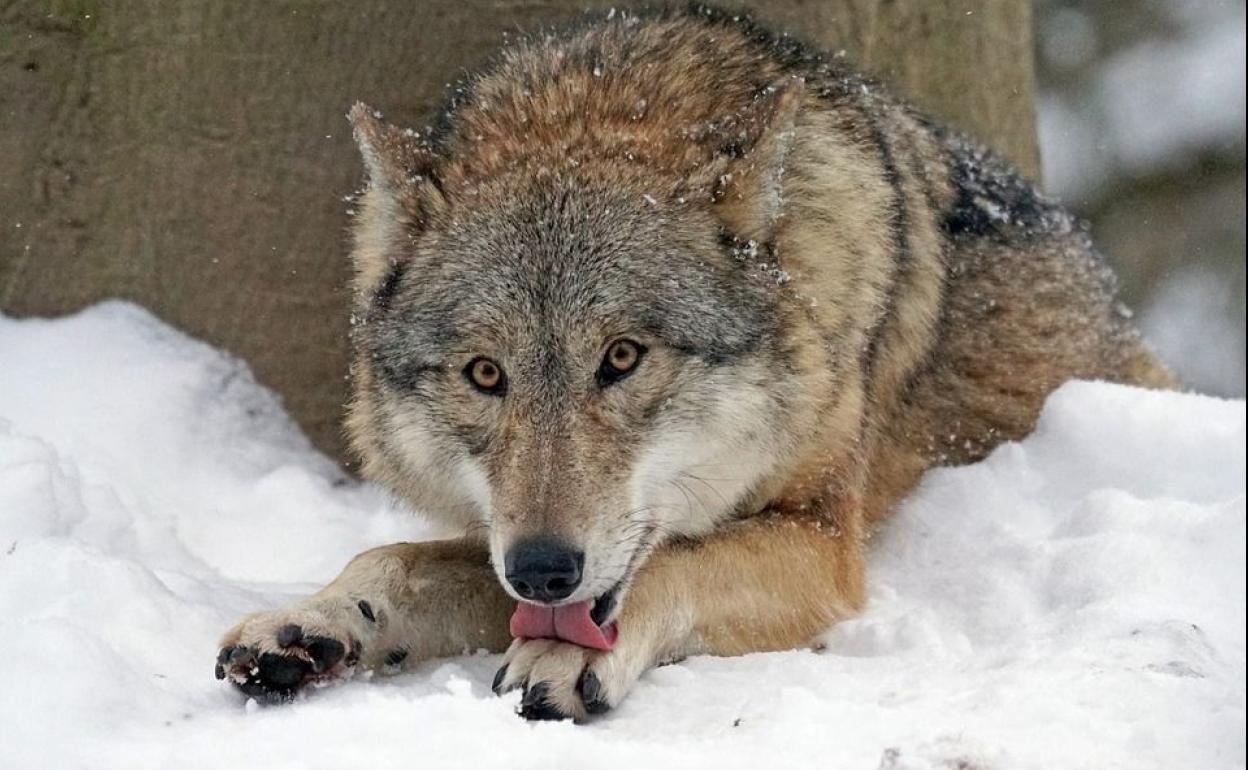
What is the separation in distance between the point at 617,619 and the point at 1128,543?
1.62 meters

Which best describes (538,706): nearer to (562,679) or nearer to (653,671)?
(562,679)

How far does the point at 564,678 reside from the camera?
364cm

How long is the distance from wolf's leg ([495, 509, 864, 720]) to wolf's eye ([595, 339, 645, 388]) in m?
0.56

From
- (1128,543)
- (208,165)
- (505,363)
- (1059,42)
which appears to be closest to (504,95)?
(505,363)

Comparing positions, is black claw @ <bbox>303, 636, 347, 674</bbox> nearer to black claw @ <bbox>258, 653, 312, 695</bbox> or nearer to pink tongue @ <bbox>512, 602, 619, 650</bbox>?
black claw @ <bbox>258, 653, 312, 695</bbox>

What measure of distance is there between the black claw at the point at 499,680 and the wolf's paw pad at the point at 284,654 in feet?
1.22

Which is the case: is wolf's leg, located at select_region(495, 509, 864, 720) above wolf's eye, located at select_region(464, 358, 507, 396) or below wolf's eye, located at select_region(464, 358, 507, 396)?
below

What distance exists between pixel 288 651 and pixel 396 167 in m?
1.48

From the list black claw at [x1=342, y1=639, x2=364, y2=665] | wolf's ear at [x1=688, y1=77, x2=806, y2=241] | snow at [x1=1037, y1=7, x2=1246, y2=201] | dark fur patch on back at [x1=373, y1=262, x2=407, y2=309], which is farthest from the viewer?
snow at [x1=1037, y1=7, x2=1246, y2=201]

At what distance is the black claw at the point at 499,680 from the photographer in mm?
3655

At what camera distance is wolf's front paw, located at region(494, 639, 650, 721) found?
358 cm

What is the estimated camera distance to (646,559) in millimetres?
4125

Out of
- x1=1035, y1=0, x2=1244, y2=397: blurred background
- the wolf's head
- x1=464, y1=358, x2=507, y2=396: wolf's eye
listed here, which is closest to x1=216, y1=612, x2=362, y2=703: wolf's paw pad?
the wolf's head

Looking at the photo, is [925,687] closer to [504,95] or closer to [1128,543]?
[1128,543]
